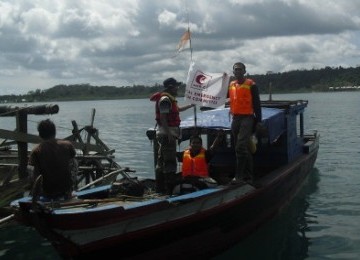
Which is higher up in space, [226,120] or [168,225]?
[226,120]

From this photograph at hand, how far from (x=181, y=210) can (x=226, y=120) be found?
295cm

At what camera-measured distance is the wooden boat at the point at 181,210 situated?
707cm

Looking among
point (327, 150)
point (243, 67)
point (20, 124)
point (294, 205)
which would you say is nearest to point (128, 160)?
point (327, 150)

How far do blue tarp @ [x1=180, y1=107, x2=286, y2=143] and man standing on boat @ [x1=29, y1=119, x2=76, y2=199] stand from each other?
342cm

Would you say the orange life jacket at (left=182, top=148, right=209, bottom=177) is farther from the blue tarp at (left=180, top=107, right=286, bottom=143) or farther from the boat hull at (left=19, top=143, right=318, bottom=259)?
the boat hull at (left=19, top=143, right=318, bottom=259)

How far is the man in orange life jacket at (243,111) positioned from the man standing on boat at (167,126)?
102 centimetres

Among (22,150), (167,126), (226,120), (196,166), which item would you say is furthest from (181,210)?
Result: (22,150)

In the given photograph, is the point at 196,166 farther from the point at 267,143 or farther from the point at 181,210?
the point at 267,143

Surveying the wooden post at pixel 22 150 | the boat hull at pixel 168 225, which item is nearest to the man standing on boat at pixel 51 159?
the boat hull at pixel 168 225

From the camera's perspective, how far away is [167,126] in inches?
352

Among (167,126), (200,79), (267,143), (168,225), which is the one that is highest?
(200,79)

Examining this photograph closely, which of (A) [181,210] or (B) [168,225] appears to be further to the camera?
(A) [181,210]

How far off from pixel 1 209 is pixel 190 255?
4127 mm

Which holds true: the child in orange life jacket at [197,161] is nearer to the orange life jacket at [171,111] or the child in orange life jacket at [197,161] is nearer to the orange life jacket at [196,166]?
the orange life jacket at [196,166]
